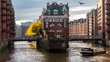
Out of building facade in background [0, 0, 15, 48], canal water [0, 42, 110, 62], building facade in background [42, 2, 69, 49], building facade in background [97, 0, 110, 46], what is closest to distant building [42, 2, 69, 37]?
building facade in background [42, 2, 69, 49]

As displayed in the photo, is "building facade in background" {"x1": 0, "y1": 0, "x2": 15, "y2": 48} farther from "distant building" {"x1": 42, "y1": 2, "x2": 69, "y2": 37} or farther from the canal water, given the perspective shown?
the canal water

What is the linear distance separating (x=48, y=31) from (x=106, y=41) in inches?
1439

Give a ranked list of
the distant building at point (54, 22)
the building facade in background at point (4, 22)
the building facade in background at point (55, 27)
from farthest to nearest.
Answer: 1. the distant building at point (54, 22)
2. the building facade in background at point (4, 22)
3. the building facade in background at point (55, 27)

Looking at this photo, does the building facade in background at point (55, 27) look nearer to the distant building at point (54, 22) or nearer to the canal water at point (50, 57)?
the distant building at point (54, 22)

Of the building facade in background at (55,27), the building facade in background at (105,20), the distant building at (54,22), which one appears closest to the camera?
the building facade in background at (55,27)

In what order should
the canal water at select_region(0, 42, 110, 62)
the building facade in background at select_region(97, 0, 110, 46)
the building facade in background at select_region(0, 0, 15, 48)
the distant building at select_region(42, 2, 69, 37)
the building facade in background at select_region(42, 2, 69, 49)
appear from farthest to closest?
the building facade in background at select_region(97, 0, 110, 46) → the distant building at select_region(42, 2, 69, 37) → the building facade in background at select_region(0, 0, 15, 48) → the building facade in background at select_region(42, 2, 69, 49) → the canal water at select_region(0, 42, 110, 62)

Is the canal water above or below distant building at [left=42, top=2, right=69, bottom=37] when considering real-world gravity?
below

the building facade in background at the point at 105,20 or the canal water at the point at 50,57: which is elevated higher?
the building facade in background at the point at 105,20

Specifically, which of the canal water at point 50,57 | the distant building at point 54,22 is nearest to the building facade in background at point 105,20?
the distant building at point 54,22

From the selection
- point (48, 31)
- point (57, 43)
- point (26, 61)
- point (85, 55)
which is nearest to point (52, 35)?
point (48, 31)

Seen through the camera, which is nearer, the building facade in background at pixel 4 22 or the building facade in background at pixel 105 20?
the building facade in background at pixel 4 22

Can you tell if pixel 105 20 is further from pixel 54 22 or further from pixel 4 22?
pixel 4 22

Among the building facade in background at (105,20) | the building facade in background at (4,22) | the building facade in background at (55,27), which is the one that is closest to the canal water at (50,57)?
the building facade in background at (55,27)

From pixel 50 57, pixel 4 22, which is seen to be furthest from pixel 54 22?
pixel 50 57
